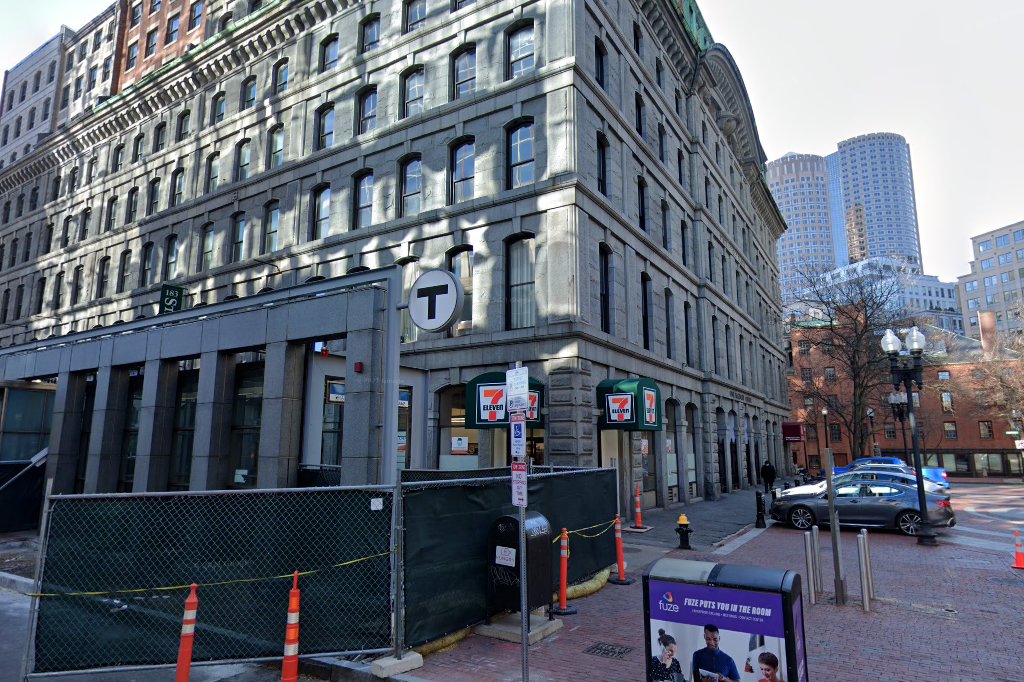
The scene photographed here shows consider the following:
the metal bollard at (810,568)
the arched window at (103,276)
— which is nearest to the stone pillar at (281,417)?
the metal bollard at (810,568)

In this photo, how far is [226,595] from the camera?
6910mm

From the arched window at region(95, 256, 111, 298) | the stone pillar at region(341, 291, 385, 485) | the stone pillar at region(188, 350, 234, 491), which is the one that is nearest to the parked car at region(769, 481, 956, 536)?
the stone pillar at region(341, 291, 385, 485)

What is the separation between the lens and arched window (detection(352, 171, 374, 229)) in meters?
24.7

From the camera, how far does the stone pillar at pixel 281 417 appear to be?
1290 centimetres

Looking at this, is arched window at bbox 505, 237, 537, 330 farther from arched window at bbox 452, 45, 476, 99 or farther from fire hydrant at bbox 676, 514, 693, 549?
fire hydrant at bbox 676, 514, 693, 549

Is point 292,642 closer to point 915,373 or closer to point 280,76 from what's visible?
point 915,373

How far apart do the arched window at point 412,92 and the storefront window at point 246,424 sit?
13605mm

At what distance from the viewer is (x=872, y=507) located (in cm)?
1800

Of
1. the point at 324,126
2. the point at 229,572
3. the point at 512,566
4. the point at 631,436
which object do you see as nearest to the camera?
the point at 229,572

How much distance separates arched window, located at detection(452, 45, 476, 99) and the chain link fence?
18848 millimetres

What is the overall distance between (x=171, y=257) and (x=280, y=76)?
1137 centimetres

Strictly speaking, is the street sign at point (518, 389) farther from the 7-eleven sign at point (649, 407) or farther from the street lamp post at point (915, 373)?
the street lamp post at point (915, 373)

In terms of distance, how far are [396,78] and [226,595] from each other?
2203 centimetres

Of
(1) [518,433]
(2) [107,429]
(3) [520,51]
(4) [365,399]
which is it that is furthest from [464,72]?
(1) [518,433]
